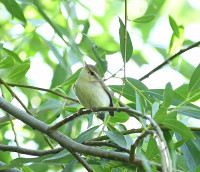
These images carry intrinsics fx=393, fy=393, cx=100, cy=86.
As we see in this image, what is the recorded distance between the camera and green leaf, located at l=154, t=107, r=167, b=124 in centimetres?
161

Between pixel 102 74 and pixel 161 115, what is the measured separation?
2.92 feet

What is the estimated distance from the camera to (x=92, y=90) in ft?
8.40

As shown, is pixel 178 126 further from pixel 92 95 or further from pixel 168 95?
pixel 92 95

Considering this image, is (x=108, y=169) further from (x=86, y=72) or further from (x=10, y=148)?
(x=86, y=72)

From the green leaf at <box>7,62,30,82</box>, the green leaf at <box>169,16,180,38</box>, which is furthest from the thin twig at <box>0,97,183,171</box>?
the green leaf at <box>169,16,180,38</box>

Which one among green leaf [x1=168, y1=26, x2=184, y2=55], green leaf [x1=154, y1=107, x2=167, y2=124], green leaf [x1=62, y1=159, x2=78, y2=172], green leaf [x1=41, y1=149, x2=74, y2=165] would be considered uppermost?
green leaf [x1=168, y1=26, x2=184, y2=55]

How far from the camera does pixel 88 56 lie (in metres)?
2.67

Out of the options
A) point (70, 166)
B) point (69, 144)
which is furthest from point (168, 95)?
point (70, 166)

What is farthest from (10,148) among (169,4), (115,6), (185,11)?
(185,11)

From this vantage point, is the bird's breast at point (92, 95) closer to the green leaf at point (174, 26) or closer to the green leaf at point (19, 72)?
the green leaf at point (19, 72)

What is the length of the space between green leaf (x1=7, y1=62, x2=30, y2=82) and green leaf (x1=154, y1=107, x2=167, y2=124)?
1.12m

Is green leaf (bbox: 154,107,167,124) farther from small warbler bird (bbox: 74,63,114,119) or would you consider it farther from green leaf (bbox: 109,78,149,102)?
small warbler bird (bbox: 74,63,114,119)

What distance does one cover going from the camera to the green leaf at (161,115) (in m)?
1.61

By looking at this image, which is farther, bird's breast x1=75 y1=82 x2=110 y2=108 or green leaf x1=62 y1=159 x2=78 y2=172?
bird's breast x1=75 y1=82 x2=110 y2=108
